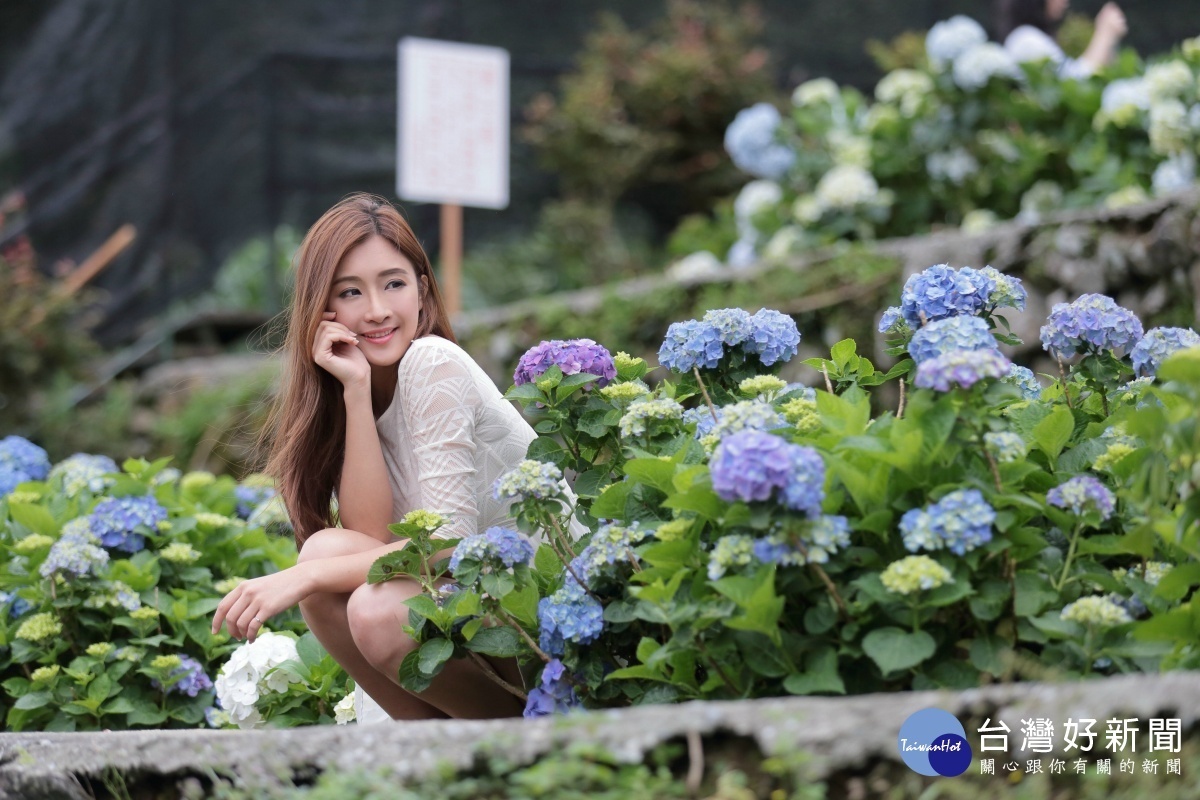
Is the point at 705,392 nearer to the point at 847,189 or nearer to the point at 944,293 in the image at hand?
the point at 944,293

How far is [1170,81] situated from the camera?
13.8 ft

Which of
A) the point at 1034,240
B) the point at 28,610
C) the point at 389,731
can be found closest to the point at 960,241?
the point at 1034,240

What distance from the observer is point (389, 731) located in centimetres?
133

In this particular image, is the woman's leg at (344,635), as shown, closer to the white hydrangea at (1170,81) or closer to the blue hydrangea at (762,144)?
the white hydrangea at (1170,81)

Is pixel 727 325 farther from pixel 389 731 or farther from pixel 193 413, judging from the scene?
pixel 193 413

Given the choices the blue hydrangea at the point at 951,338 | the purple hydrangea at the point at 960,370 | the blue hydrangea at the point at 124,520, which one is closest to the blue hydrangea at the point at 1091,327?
the blue hydrangea at the point at 951,338

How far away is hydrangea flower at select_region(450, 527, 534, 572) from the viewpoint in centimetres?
162

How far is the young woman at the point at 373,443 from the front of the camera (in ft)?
6.09

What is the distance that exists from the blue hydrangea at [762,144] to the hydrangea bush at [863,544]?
383 centimetres

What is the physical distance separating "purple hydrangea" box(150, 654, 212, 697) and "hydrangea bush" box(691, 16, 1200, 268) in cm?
313

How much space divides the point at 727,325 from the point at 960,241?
7.85 ft

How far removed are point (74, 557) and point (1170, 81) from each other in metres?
3.61

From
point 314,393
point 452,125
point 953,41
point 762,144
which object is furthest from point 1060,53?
point 314,393

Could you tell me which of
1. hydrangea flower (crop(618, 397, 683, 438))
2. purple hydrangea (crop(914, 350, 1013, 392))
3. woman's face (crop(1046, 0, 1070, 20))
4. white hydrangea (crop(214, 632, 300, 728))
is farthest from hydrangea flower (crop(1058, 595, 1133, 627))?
woman's face (crop(1046, 0, 1070, 20))
